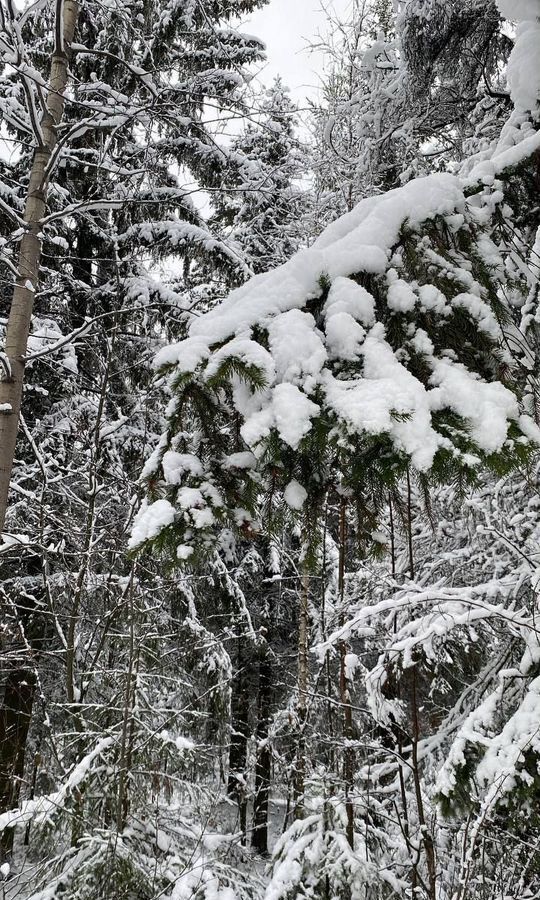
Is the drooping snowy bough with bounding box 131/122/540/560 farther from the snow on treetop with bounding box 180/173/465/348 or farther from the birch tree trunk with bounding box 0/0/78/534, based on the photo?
the birch tree trunk with bounding box 0/0/78/534

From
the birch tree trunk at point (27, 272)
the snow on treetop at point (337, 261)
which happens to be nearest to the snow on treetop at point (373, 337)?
the snow on treetop at point (337, 261)

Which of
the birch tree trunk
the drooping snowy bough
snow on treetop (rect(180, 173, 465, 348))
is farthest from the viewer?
the birch tree trunk

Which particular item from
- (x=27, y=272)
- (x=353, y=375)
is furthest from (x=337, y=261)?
(x=27, y=272)

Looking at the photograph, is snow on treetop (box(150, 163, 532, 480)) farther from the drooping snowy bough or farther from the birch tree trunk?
the birch tree trunk

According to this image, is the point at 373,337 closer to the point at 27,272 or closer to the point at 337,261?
the point at 337,261

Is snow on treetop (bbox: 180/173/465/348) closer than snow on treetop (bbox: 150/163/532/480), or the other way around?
snow on treetop (bbox: 150/163/532/480)

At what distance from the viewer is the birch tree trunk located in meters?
3.22

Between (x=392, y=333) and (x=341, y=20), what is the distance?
22.5 feet

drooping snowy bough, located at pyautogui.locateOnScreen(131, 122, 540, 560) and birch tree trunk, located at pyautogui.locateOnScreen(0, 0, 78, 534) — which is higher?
birch tree trunk, located at pyautogui.locateOnScreen(0, 0, 78, 534)

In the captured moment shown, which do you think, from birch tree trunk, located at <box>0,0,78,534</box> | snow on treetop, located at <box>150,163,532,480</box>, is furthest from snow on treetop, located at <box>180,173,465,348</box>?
birch tree trunk, located at <box>0,0,78,534</box>

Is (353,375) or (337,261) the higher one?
(337,261)

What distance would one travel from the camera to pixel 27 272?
3.41 meters

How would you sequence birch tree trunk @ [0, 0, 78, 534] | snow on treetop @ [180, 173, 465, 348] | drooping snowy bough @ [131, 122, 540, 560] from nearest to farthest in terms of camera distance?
drooping snowy bough @ [131, 122, 540, 560] → snow on treetop @ [180, 173, 465, 348] → birch tree trunk @ [0, 0, 78, 534]

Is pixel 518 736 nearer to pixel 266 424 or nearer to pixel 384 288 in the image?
pixel 266 424
